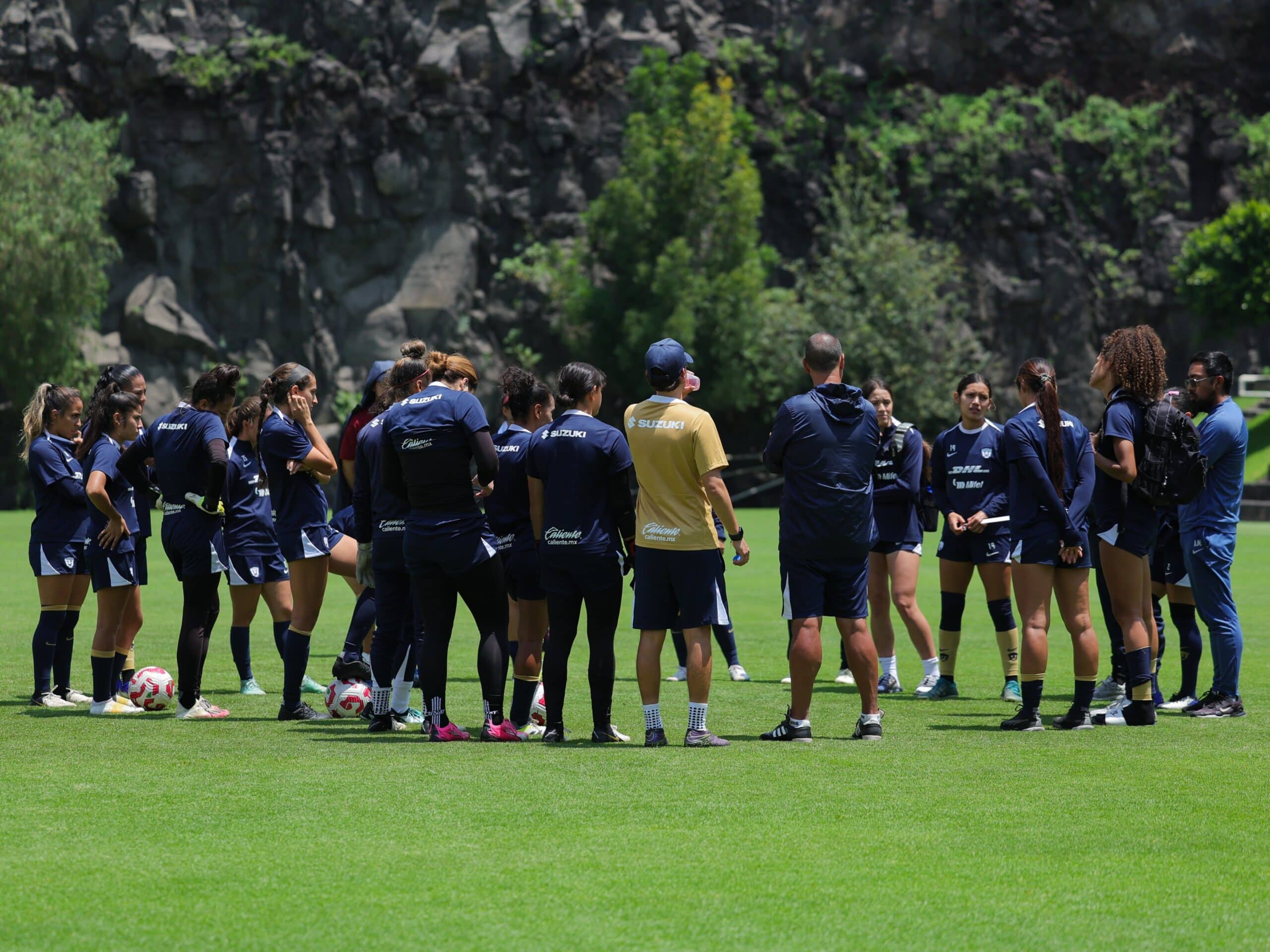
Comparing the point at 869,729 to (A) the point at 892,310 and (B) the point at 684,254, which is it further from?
(A) the point at 892,310

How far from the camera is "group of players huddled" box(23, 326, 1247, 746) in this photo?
783cm

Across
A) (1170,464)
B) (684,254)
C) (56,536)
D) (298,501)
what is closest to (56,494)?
(56,536)

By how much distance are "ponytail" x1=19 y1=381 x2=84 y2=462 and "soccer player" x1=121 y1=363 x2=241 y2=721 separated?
132 cm

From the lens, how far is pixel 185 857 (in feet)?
17.3

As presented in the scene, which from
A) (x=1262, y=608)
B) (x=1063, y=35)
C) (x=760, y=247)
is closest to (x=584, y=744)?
(x=1262, y=608)

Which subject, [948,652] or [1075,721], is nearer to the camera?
[1075,721]

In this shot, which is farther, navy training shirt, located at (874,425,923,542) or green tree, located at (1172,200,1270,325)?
green tree, located at (1172,200,1270,325)

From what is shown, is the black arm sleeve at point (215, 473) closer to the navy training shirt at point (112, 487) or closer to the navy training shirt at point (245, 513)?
the navy training shirt at point (245, 513)

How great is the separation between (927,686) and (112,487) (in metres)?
5.70

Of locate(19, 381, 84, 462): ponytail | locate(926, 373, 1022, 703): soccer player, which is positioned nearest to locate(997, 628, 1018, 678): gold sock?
locate(926, 373, 1022, 703): soccer player

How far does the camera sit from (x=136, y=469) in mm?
8977

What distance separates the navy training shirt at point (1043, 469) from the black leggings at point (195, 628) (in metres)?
4.80

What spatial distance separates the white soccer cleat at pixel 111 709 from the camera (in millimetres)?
9008

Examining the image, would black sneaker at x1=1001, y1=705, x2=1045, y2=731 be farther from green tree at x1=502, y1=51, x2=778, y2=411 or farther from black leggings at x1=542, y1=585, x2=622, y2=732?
green tree at x1=502, y1=51, x2=778, y2=411
